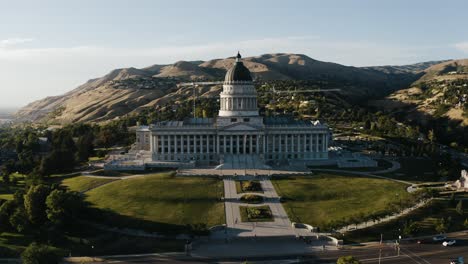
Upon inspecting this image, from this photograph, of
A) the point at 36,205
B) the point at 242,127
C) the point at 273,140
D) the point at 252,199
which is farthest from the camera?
the point at 273,140

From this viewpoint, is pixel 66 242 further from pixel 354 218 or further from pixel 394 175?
pixel 394 175

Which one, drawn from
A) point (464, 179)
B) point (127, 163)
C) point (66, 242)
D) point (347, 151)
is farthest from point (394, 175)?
point (66, 242)

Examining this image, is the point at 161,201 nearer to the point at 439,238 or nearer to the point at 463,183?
the point at 439,238

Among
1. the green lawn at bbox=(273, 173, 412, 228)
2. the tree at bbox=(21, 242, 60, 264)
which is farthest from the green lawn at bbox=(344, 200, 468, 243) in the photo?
the tree at bbox=(21, 242, 60, 264)

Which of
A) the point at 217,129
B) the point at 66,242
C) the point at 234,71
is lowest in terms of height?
the point at 66,242

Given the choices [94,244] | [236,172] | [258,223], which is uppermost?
[236,172]

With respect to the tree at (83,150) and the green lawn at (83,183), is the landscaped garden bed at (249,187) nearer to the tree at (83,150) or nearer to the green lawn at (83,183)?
the green lawn at (83,183)

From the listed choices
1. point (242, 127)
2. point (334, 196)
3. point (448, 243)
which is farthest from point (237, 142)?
point (448, 243)
